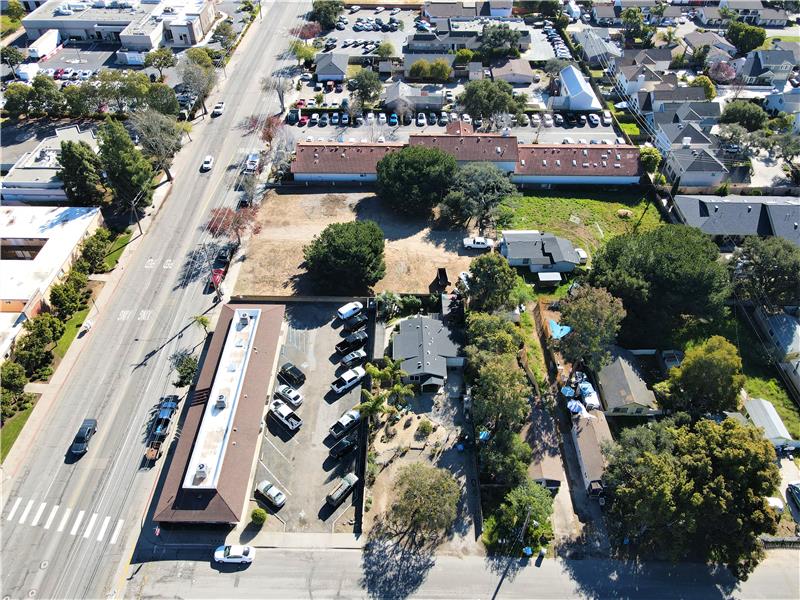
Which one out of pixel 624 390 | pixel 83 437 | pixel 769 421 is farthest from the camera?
pixel 624 390

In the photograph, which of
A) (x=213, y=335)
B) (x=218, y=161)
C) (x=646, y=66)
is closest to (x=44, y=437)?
(x=213, y=335)

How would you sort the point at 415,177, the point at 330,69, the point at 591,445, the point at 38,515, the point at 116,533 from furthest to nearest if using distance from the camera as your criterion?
the point at 330,69 → the point at 415,177 → the point at 591,445 → the point at 38,515 → the point at 116,533

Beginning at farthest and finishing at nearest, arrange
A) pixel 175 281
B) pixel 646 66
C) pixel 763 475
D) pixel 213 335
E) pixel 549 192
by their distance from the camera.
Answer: pixel 646 66 → pixel 549 192 → pixel 175 281 → pixel 213 335 → pixel 763 475

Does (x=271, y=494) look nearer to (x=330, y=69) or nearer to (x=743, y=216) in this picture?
(x=743, y=216)

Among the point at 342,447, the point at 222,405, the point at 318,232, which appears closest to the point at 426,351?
the point at 342,447

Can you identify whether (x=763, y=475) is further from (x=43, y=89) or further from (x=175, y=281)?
(x=43, y=89)

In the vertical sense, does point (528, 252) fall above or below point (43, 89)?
below
